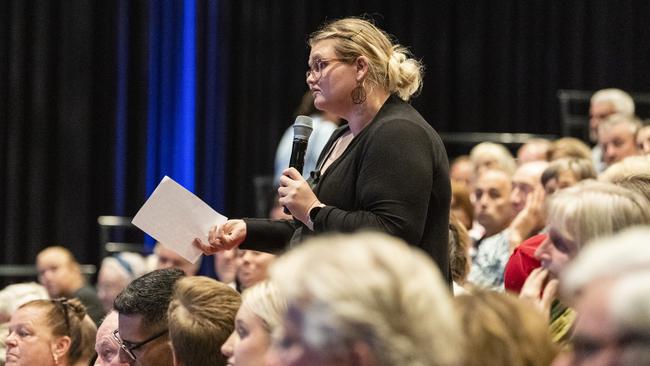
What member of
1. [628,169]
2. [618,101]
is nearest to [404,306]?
[628,169]

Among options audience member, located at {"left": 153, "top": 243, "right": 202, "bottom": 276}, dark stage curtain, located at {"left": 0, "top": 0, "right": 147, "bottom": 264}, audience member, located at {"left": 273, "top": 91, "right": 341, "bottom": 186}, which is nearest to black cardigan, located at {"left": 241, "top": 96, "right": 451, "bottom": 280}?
audience member, located at {"left": 273, "top": 91, "right": 341, "bottom": 186}

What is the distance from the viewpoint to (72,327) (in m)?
3.89

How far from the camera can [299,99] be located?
31.6 feet

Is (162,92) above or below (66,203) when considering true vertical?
above

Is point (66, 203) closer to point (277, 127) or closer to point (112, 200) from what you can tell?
point (112, 200)

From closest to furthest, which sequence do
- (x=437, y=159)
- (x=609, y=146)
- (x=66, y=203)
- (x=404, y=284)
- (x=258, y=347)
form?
1. (x=404, y=284)
2. (x=258, y=347)
3. (x=437, y=159)
4. (x=609, y=146)
5. (x=66, y=203)

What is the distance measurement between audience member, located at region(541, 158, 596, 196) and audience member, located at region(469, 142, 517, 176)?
1.60 meters

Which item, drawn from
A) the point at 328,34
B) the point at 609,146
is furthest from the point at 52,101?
the point at 328,34

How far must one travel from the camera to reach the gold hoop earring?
3.09 metres

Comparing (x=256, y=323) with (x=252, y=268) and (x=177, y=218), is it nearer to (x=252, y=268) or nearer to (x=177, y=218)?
(x=177, y=218)

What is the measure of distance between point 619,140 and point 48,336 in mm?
3181

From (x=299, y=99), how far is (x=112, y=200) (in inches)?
65.2

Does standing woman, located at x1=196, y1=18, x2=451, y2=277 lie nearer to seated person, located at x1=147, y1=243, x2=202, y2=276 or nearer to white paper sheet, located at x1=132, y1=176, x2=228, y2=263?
white paper sheet, located at x1=132, y1=176, x2=228, y2=263

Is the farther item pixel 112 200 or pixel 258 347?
pixel 112 200
